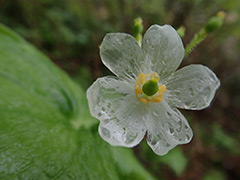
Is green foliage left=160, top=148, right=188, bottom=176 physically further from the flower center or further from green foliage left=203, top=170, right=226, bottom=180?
the flower center

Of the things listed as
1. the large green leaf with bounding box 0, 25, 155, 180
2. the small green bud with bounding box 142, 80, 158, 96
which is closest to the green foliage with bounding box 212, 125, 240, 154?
the large green leaf with bounding box 0, 25, 155, 180

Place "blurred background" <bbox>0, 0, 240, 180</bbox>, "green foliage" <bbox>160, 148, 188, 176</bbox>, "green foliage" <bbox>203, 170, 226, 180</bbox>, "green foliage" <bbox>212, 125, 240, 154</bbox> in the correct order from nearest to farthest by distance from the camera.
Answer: "green foliage" <bbox>160, 148, 188, 176</bbox>, "green foliage" <bbox>203, 170, 226, 180</bbox>, "blurred background" <bbox>0, 0, 240, 180</bbox>, "green foliage" <bbox>212, 125, 240, 154</bbox>

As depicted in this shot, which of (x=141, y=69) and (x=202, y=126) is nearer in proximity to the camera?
(x=141, y=69)

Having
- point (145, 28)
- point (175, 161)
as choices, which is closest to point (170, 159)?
point (175, 161)

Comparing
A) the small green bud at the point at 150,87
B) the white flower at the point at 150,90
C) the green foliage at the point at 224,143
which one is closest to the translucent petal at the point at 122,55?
the white flower at the point at 150,90

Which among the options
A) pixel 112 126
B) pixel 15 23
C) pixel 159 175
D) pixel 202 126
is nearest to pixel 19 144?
pixel 112 126

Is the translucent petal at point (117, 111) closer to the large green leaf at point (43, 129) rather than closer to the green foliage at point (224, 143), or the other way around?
the large green leaf at point (43, 129)

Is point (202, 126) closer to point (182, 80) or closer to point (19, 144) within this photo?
point (182, 80)
